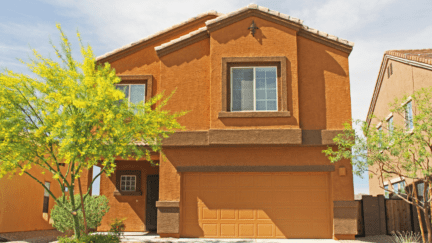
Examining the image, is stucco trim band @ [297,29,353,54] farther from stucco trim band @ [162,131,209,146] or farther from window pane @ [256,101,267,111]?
stucco trim band @ [162,131,209,146]

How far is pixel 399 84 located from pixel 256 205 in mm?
11580

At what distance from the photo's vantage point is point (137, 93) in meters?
17.9

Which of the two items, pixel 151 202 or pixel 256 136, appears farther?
pixel 151 202

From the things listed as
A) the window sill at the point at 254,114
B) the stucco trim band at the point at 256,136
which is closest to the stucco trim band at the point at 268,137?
the stucco trim band at the point at 256,136

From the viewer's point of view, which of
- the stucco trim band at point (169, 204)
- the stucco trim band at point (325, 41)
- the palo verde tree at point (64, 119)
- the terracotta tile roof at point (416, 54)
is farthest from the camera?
the terracotta tile roof at point (416, 54)

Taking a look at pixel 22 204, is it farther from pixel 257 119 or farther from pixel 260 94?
pixel 260 94

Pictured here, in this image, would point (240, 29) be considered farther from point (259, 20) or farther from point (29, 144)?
point (29, 144)

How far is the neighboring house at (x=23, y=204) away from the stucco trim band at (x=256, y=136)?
9913 mm

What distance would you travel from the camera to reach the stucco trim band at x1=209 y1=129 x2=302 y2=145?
600 inches

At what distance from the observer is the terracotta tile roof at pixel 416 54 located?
18.7 m

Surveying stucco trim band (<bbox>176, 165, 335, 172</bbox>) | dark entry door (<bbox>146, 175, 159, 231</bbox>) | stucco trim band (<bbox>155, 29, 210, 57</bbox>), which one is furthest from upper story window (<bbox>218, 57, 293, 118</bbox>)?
dark entry door (<bbox>146, 175, 159, 231</bbox>)

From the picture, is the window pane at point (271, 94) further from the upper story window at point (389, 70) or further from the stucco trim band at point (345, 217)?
the upper story window at point (389, 70)

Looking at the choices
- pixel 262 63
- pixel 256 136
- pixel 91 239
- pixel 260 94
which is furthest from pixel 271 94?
pixel 91 239

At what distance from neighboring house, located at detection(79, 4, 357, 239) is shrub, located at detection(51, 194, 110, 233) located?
221 centimetres
